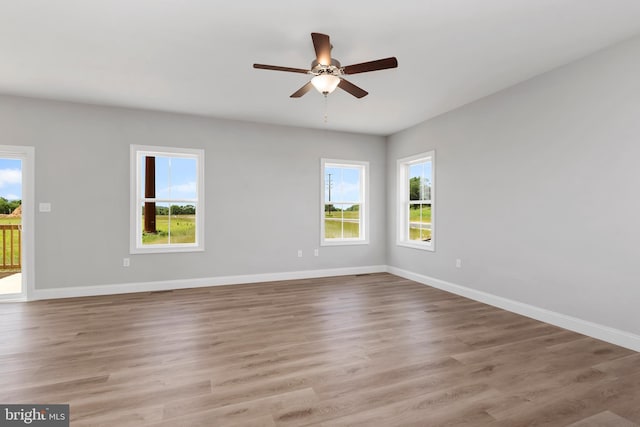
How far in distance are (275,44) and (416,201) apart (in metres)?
3.78

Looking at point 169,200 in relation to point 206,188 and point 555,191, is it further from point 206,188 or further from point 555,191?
point 555,191

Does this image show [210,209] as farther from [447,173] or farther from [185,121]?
[447,173]

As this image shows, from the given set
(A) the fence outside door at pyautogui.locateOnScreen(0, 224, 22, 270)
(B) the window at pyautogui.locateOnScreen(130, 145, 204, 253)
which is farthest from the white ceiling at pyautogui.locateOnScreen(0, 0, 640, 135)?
(A) the fence outside door at pyautogui.locateOnScreen(0, 224, 22, 270)

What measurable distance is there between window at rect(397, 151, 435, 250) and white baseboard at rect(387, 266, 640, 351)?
2.53ft

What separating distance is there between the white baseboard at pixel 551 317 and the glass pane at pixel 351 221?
1687 millimetres

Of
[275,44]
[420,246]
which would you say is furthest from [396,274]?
[275,44]

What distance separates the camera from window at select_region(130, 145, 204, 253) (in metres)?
4.90

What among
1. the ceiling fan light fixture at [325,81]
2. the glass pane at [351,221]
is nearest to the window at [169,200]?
the glass pane at [351,221]

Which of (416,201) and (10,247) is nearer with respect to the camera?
(10,247)

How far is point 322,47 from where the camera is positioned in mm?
2457

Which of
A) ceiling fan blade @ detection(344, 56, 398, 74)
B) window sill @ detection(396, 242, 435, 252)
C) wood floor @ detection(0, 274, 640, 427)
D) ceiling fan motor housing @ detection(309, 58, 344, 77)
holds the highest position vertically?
ceiling fan motor housing @ detection(309, 58, 344, 77)

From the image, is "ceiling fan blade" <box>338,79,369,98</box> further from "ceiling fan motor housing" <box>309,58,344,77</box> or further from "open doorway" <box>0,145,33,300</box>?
"open doorway" <box>0,145,33,300</box>

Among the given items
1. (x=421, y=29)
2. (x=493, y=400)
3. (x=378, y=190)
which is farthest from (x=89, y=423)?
(x=378, y=190)

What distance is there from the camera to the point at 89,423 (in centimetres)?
179
